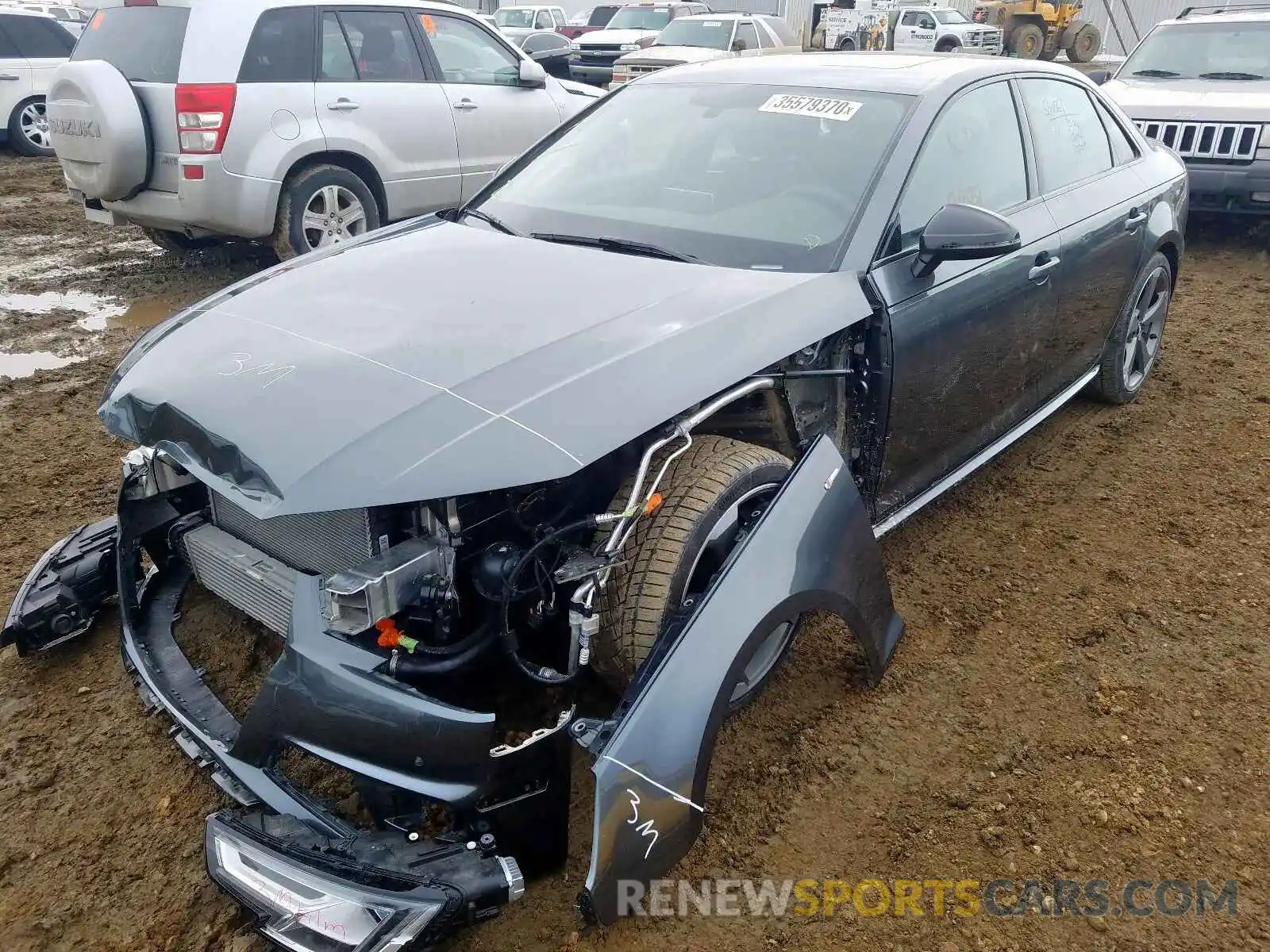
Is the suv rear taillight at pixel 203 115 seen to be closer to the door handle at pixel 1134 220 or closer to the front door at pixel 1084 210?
the front door at pixel 1084 210

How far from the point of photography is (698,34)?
1449 cm

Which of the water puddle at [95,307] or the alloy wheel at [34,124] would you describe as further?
the alloy wheel at [34,124]

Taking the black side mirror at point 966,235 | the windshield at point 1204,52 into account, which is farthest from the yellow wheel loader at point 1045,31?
the black side mirror at point 966,235

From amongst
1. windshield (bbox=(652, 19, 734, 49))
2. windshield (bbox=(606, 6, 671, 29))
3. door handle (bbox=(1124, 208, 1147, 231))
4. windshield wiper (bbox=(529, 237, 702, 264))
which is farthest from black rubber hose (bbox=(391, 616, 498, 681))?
windshield (bbox=(606, 6, 671, 29))

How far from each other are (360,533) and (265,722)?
428 millimetres

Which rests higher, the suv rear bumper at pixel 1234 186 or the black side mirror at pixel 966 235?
the black side mirror at pixel 966 235

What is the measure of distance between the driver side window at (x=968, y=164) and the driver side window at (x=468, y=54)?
4495 millimetres

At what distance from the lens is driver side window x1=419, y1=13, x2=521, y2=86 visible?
6742 mm

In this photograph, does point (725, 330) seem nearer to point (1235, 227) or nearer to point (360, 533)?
point (360, 533)

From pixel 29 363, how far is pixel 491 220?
3.42m

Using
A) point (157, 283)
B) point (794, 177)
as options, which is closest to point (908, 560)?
point (794, 177)

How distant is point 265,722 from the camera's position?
1.94 meters

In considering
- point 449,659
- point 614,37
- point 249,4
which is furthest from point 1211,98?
point 614,37

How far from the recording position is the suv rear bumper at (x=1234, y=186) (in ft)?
23.2
